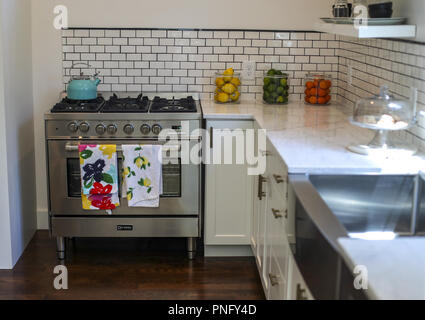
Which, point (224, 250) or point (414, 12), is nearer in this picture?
point (414, 12)

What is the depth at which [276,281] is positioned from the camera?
110 inches

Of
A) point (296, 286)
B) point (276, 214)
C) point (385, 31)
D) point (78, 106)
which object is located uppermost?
point (385, 31)

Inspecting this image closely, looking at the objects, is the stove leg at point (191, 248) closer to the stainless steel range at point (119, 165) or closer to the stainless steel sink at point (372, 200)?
the stainless steel range at point (119, 165)

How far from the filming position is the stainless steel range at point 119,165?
3.73 metres

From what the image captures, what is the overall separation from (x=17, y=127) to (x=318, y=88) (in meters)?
1.93

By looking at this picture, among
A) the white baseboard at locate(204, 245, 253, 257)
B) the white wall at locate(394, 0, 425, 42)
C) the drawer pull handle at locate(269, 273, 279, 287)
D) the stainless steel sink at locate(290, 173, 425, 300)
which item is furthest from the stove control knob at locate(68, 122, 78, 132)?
the white wall at locate(394, 0, 425, 42)

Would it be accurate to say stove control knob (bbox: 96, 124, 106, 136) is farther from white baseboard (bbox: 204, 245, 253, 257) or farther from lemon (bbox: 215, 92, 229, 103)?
white baseboard (bbox: 204, 245, 253, 257)

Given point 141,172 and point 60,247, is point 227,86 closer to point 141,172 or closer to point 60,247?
point 141,172

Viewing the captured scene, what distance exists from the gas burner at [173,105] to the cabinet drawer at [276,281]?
1201 millimetres

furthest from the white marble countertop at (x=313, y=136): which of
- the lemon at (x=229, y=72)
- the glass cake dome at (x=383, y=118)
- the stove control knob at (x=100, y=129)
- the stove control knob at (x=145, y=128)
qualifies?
the stove control knob at (x=100, y=129)

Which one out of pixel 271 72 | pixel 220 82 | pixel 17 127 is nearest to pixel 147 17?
pixel 220 82

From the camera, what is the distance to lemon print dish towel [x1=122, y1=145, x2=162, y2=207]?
12.2 ft

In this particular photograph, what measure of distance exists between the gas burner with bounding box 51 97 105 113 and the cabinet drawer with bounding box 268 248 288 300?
4.88 feet

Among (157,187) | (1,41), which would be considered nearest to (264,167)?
(157,187)
